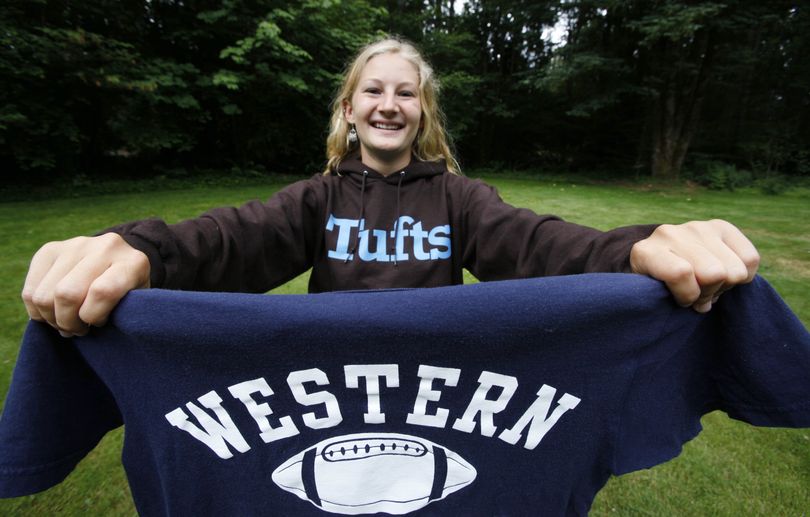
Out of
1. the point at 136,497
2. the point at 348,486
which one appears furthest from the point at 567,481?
the point at 136,497

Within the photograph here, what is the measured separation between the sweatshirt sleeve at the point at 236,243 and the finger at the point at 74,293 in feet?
0.35

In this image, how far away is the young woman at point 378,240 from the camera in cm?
70

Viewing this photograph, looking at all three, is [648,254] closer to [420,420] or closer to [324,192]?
[420,420]

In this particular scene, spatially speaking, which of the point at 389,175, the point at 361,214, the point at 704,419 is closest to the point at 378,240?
the point at 361,214

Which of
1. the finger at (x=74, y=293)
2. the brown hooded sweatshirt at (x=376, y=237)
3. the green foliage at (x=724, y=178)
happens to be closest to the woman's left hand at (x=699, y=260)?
the brown hooded sweatshirt at (x=376, y=237)

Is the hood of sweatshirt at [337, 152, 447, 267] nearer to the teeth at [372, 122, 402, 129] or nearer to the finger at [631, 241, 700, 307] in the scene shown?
the teeth at [372, 122, 402, 129]

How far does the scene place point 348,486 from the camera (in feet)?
2.69

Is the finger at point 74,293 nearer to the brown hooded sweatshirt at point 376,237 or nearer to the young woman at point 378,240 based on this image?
the young woman at point 378,240

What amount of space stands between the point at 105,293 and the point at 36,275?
5.2 inches

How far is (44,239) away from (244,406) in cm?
650

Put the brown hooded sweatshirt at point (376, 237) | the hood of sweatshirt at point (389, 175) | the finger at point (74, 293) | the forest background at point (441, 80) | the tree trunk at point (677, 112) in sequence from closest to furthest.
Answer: the finger at point (74, 293) → the brown hooded sweatshirt at point (376, 237) → the hood of sweatshirt at point (389, 175) → the forest background at point (441, 80) → the tree trunk at point (677, 112)

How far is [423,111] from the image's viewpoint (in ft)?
5.35

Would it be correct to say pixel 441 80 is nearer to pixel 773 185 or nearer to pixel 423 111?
pixel 773 185

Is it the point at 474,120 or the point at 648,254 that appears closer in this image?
the point at 648,254
